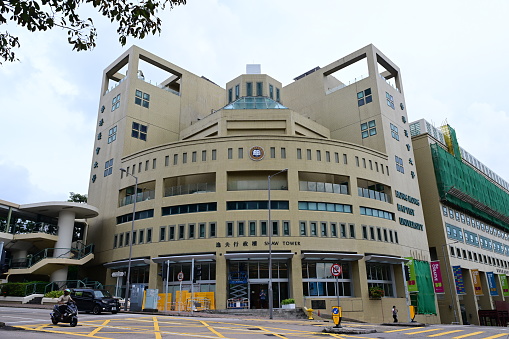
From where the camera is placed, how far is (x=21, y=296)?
3869 centimetres

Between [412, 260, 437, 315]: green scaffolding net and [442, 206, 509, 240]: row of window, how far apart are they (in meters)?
14.1

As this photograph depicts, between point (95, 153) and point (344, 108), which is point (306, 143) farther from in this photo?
point (95, 153)

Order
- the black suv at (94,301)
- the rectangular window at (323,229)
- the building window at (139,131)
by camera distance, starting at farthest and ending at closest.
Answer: the building window at (139,131), the rectangular window at (323,229), the black suv at (94,301)

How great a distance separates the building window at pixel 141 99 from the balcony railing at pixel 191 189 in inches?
646

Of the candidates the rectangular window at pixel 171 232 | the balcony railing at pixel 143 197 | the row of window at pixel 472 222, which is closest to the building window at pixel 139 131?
the balcony railing at pixel 143 197

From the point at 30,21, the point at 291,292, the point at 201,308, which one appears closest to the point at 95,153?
the point at 201,308

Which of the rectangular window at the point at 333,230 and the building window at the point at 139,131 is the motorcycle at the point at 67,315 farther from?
the building window at the point at 139,131

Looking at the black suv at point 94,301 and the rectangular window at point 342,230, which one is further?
the rectangular window at point 342,230

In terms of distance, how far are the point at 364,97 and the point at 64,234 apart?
42851 millimetres

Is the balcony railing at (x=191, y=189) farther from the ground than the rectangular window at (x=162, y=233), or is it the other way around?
the balcony railing at (x=191, y=189)

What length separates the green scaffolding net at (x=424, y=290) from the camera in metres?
49.0

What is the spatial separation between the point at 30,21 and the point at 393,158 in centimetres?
5027

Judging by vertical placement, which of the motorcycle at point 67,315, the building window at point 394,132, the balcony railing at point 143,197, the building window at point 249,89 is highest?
the building window at point 249,89

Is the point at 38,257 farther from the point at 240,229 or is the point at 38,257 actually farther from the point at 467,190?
the point at 467,190
